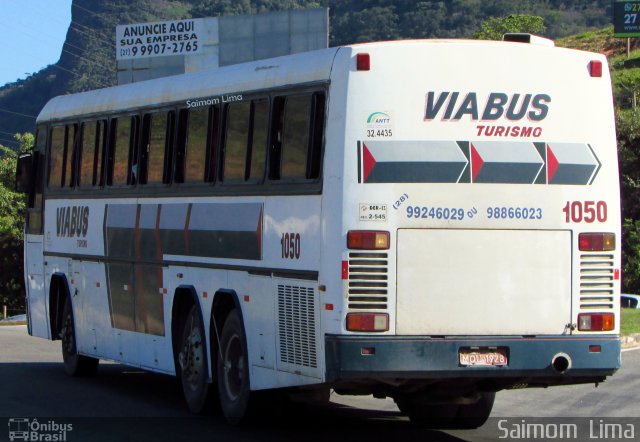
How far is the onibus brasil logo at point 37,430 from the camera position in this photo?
38.0ft

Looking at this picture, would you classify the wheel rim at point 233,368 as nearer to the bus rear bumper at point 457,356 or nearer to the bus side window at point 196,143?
the bus side window at point 196,143

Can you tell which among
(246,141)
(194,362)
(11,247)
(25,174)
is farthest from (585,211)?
(11,247)

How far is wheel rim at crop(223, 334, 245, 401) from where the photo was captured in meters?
12.3

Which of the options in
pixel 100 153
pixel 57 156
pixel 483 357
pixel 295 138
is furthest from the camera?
pixel 57 156

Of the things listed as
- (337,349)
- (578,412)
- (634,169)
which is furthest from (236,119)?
(634,169)

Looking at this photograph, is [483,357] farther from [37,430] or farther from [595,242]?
[37,430]

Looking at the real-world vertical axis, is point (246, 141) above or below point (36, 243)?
above

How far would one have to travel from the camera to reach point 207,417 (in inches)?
512

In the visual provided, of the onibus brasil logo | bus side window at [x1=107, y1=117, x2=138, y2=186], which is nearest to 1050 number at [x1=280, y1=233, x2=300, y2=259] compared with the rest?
the onibus brasil logo

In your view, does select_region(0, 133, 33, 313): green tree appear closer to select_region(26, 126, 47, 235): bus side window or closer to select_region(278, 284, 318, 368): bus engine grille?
select_region(26, 126, 47, 235): bus side window

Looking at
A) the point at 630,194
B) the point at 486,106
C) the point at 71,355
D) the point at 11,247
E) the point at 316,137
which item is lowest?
the point at 71,355

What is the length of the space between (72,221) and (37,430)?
16.6ft

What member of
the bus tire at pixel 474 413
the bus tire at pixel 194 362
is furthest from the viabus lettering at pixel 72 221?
the bus tire at pixel 474 413

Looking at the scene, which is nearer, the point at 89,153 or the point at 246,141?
the point at 246,141
